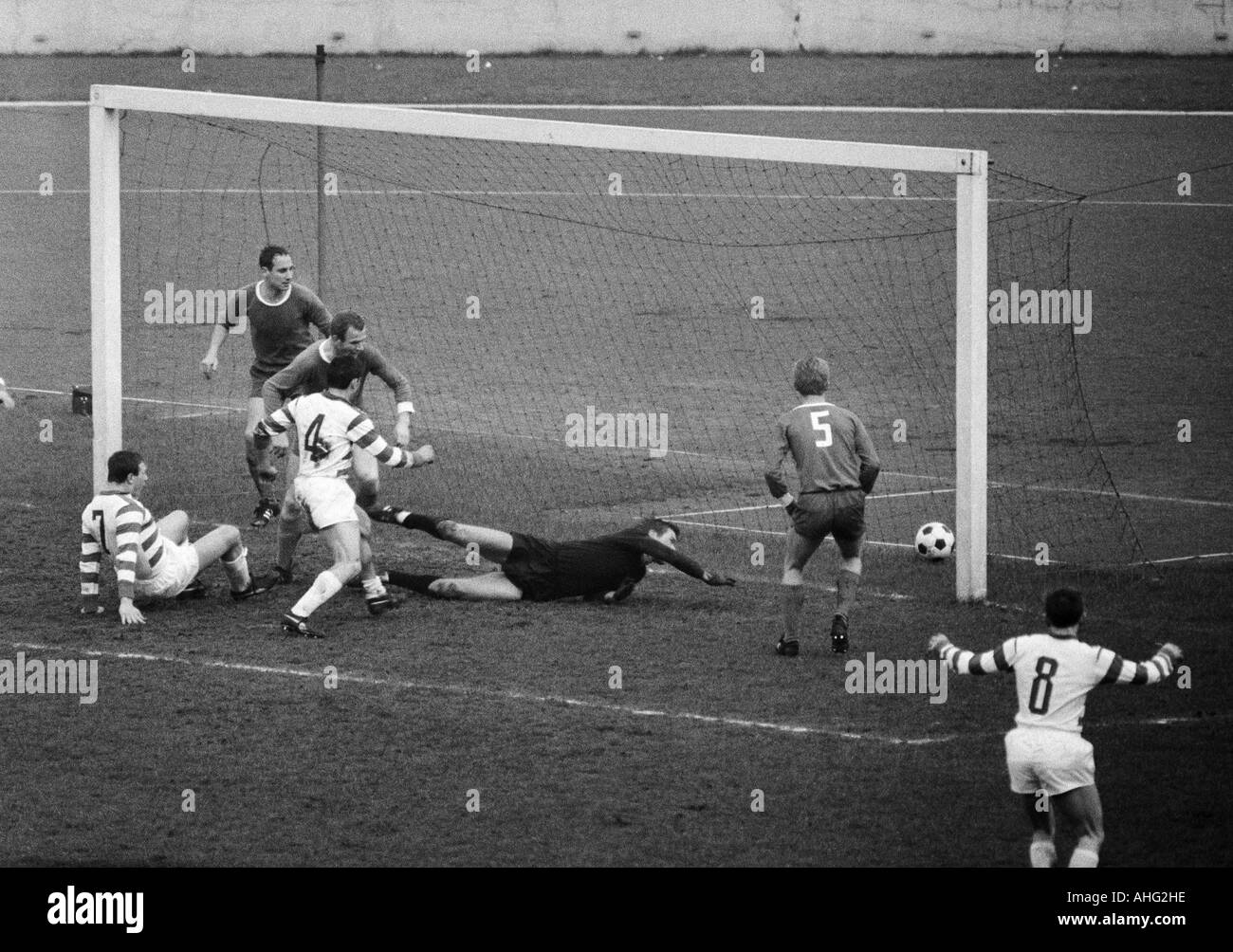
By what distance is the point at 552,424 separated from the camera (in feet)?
68.7

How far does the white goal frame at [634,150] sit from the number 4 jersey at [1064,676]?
5.23 m

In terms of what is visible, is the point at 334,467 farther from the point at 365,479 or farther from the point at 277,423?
the point at 365,479

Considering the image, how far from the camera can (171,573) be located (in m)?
13.4

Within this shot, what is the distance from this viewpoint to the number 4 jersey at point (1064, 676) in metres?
8.63

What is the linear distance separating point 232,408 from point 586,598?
9.00m

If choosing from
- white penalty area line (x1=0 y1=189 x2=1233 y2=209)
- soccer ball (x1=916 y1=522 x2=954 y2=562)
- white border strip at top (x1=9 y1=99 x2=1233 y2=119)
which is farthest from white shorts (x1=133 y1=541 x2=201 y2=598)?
white border strip at top (x1=9 y1=99 x2=1233 y2=119)

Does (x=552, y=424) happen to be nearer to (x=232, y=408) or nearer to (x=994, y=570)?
(x=232, y=408)

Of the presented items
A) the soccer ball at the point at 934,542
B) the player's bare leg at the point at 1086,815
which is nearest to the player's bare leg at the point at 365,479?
the soccer ball at the point at 934,542

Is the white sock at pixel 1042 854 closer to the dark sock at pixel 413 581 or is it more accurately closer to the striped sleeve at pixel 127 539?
the dark sock at pixel 413 581

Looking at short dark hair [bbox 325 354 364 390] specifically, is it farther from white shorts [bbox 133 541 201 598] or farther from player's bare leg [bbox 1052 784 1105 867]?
player's bare leg [bbox 1052 784 1105 867]

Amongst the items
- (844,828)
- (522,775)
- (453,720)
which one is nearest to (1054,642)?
(844,828)

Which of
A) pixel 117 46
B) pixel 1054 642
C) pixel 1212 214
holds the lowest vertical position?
pixel 1054 642

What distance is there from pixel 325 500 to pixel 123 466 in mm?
1375

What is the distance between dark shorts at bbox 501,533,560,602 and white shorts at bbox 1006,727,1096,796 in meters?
5.61
